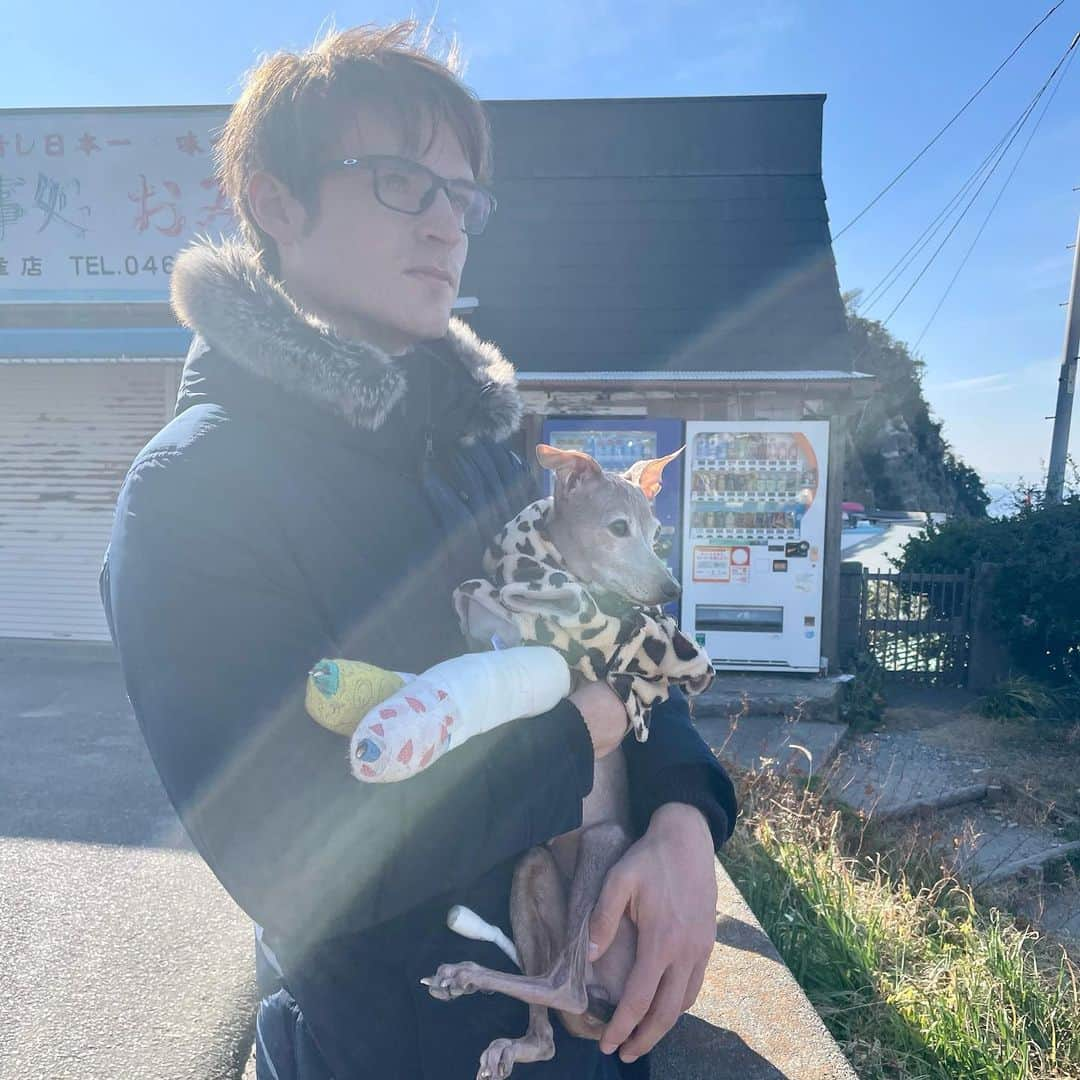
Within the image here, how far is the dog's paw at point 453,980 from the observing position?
1193 mm

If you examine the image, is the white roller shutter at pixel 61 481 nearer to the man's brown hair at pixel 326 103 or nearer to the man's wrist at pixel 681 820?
the man's brown hair at pixel 326 103

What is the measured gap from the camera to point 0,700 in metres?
7.33

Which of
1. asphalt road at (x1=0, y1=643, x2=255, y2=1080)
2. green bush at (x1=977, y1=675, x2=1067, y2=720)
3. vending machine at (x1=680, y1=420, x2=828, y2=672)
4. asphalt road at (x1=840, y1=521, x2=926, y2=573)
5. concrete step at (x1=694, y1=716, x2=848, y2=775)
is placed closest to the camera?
asphalt road at (x1=0, y1=643, x2=255, y2=1080)

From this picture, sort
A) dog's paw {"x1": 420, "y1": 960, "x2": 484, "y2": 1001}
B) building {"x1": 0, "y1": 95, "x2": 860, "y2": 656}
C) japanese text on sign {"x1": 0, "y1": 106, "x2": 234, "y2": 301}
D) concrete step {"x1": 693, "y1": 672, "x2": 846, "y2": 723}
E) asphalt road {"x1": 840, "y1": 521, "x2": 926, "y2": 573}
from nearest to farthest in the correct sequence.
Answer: dog's paw {"x1": 420, "y1": 960, "x2": 484, "y2": 1001} < concrete step {"x1": 693, "y1": 672, "x2": 846, "y2": 723} < building {"x1": 0, "y1": 95, "x2": 860, "y2": 656} < japanese text on sign {"x1": 0, "y1": 106, "x2": 234, "y2": 301} < asphalt road {"x1": 840, "y1": 521, "x2": 926, "y2": 573}

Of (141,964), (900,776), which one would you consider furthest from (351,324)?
(900,776)

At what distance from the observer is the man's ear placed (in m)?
1.49

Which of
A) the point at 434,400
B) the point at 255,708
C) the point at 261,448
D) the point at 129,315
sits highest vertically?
the point at 129,315

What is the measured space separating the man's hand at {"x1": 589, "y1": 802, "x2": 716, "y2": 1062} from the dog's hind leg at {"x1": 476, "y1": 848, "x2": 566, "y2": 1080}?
0.29 ft

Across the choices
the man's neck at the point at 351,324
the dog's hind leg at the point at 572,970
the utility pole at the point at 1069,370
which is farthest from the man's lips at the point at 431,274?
the utility pole at the point at 1069,370

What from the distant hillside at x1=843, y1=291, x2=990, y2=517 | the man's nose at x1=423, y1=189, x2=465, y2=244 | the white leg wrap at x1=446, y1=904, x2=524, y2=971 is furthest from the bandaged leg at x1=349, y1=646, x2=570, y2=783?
the distant hillside at x1=843, y1=291, x2=990, y2=517

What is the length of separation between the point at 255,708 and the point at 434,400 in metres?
0.73

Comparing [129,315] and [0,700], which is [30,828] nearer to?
[0,700]

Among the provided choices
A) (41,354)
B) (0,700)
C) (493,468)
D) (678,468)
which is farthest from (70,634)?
(493,468)

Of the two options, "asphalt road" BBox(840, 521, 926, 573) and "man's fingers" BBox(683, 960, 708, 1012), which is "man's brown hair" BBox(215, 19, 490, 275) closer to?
"man's fingers" BBox(683, 960, 708, 1012)
